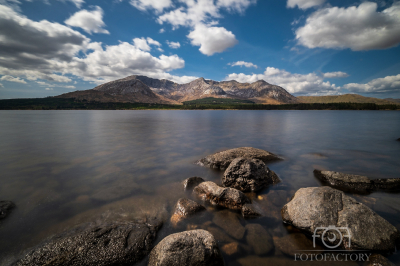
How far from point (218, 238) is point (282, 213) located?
380 centimetres

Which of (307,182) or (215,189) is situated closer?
(215,189)

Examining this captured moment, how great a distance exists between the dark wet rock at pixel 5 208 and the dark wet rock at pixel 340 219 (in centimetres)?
1388

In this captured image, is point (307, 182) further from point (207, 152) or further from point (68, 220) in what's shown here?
point (68, 220)

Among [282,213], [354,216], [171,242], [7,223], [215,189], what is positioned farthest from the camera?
[215,189]

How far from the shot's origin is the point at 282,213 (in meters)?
9.08

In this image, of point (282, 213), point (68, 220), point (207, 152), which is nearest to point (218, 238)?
point (282, 213)

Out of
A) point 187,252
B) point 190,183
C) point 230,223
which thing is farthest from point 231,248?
point 190,183

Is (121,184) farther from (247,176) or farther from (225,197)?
(247,176)

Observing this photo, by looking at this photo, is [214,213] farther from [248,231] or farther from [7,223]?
[7,223]

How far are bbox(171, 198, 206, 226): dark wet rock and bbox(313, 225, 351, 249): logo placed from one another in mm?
5312

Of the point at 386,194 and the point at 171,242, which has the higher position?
the point at 171,242

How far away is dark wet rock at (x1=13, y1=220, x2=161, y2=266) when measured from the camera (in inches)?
238

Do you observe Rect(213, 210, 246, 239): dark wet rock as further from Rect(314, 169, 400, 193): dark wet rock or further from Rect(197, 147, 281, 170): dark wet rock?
Rect(314, 169, 400, 193): dark wet rock

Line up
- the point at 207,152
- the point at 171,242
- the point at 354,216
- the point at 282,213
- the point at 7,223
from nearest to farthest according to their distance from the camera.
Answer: the point at 171,242 < the point at 354,216 < the point at 7,223 < the point at 282,213 < the point at 207,152
